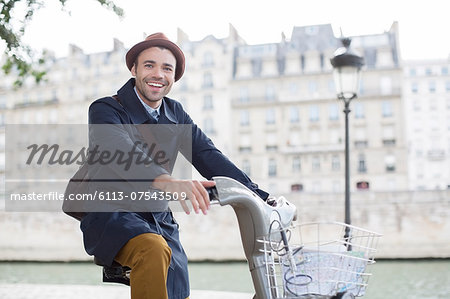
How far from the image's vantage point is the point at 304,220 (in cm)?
2203

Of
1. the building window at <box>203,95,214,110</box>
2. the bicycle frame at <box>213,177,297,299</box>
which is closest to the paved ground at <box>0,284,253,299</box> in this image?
the bicycle frame at <box>213,177,297,299</box>

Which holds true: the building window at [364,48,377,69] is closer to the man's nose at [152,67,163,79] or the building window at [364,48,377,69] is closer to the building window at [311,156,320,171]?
the building window at [311,156,320,171]

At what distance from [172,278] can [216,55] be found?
109ft

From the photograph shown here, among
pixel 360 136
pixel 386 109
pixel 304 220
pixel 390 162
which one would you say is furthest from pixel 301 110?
pixel 304 220

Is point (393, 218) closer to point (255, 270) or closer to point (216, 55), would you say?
point (216, 55)

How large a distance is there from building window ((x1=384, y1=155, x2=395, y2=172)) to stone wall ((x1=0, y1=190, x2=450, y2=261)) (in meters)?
10.5

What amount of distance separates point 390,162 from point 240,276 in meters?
17.7

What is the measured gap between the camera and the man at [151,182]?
5.15ft

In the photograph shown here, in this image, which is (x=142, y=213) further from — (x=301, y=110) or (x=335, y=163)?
(x=301, y=110)

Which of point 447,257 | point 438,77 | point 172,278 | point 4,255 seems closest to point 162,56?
point 172,278

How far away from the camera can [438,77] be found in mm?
37625

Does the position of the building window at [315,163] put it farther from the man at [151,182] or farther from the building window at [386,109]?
the man at [151,182]

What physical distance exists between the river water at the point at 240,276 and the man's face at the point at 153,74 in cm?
1064

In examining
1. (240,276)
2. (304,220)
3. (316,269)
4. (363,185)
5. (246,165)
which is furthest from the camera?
(246,165)
